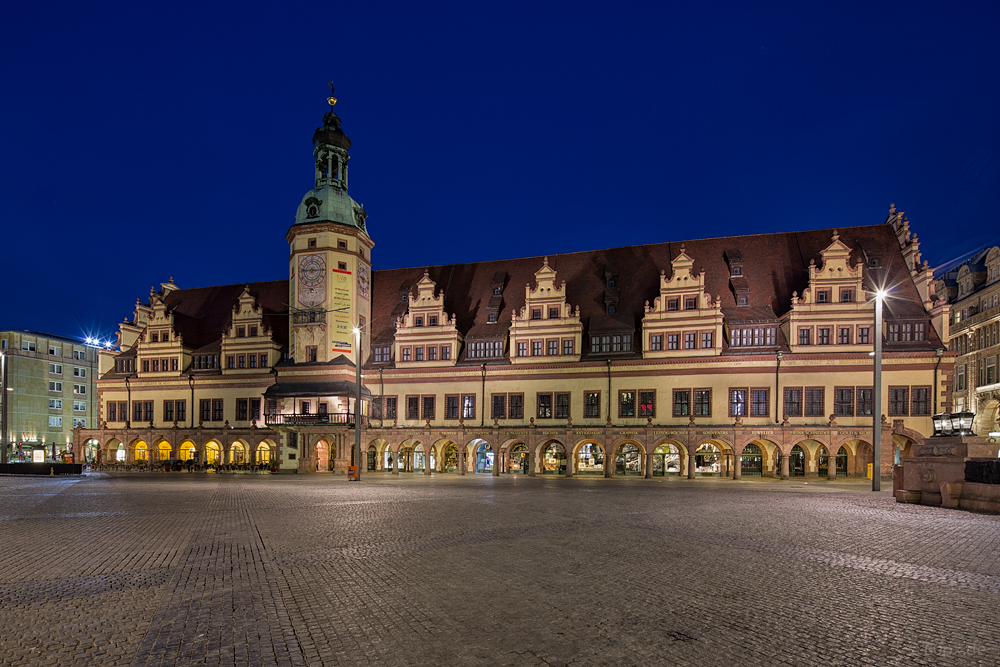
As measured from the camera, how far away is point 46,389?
86.9 meters

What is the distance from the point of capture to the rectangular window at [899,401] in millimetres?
39156

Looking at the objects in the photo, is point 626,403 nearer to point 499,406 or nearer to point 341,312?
point 499,406

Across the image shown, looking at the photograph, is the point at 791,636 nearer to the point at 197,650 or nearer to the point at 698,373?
the point at 197,650

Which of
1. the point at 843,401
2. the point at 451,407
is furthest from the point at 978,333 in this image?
the point at 451,407

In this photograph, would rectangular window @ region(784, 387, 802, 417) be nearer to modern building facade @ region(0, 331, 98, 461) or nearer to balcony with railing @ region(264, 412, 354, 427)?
balcony with railing @ region(264, 412, 354, 427)

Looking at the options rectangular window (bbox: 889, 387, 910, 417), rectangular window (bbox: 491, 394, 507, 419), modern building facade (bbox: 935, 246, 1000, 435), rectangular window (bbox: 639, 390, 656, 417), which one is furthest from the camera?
modern building facade (bbox: 935, 246, 1000, 435)

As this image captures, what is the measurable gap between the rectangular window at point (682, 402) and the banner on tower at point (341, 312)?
24.8 m

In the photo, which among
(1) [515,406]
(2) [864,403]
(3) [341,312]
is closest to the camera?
(2) [864,403]

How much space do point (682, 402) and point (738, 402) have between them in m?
3.52

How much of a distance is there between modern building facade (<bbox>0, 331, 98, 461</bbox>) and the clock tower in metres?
46.9

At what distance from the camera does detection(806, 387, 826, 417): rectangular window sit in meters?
40.2

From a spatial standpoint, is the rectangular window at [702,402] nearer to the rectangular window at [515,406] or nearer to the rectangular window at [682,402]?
the rectangular window at [682,402]

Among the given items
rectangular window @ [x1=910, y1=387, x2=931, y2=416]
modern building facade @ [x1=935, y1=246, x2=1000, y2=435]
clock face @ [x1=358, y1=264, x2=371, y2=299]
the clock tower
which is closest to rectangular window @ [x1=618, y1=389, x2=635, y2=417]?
rectangular window @ [x1=910, y1=387, x2=931, y2=416]

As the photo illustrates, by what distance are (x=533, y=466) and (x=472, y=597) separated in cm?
3578
